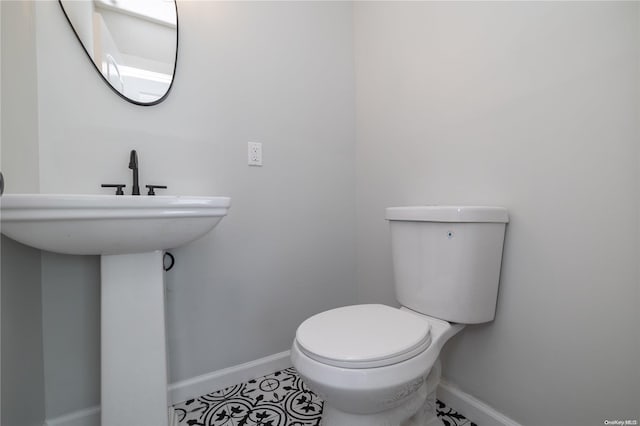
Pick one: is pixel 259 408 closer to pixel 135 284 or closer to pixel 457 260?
pixel 135 284

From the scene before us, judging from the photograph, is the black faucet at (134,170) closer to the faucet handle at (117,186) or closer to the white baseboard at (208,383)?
the faucet handle at (117,186)

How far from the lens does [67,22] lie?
98cm

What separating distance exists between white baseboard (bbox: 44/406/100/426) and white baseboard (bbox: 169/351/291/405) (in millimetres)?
238

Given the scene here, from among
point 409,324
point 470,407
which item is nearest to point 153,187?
point 409,324

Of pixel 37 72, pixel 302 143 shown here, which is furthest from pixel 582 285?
pixel 37 72

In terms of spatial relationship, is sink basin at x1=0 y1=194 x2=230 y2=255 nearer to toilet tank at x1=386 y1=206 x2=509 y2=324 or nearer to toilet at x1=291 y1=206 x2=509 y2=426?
toilet at x1=291 y1=206 x2=509 y2=426

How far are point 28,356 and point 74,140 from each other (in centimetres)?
71

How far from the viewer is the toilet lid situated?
27.0 inches

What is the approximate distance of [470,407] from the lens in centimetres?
105

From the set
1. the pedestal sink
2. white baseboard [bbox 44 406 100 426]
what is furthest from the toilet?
white baseboard [bbox 44 406 100 426]

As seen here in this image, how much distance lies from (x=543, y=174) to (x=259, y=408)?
1.30 m

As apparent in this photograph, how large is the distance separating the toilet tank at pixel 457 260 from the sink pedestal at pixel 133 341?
865 mm

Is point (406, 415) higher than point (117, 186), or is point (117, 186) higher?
point (117, 186)

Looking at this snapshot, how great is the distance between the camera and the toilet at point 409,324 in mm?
689
